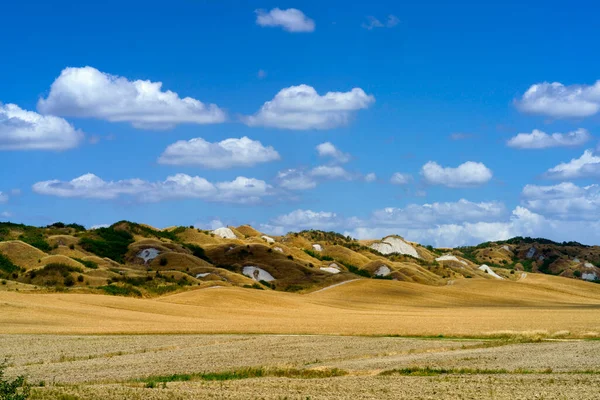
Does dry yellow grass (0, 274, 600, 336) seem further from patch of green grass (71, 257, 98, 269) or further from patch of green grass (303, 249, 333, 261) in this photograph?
patch of green grass (303, 249, 333, 261)

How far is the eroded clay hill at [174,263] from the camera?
94.1 meters

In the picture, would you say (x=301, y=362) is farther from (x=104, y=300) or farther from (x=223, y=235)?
(x=223, y=235)

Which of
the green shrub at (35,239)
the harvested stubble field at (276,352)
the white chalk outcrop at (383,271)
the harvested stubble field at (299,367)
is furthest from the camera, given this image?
the white chalk outcrop at (383,271)

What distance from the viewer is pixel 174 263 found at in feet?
391

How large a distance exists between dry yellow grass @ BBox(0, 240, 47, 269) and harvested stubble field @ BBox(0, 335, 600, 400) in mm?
56660

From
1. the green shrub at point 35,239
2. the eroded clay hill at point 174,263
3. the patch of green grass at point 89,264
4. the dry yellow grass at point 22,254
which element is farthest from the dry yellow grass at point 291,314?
the green shrub at point 35,239

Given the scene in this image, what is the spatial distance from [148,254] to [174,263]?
963 cm

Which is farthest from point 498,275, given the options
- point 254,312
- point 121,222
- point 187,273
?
point 254,312

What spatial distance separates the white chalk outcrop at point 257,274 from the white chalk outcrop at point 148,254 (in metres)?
13.7

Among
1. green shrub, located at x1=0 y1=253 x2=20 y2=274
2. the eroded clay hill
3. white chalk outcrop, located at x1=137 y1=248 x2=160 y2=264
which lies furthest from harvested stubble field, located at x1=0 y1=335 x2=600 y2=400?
white chalk outcrop, located at x1=137 y1=248 x2=160 y2=264

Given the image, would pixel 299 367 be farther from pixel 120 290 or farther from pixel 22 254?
pixel 22 254

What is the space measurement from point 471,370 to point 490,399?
329 inches

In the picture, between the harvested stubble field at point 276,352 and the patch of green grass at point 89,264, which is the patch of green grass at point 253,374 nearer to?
the harvested stubble field at point 276,352

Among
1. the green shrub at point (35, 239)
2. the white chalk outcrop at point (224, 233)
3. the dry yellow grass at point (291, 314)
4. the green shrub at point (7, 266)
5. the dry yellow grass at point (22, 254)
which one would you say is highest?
the white chalk outcrop at point (224, 233)
